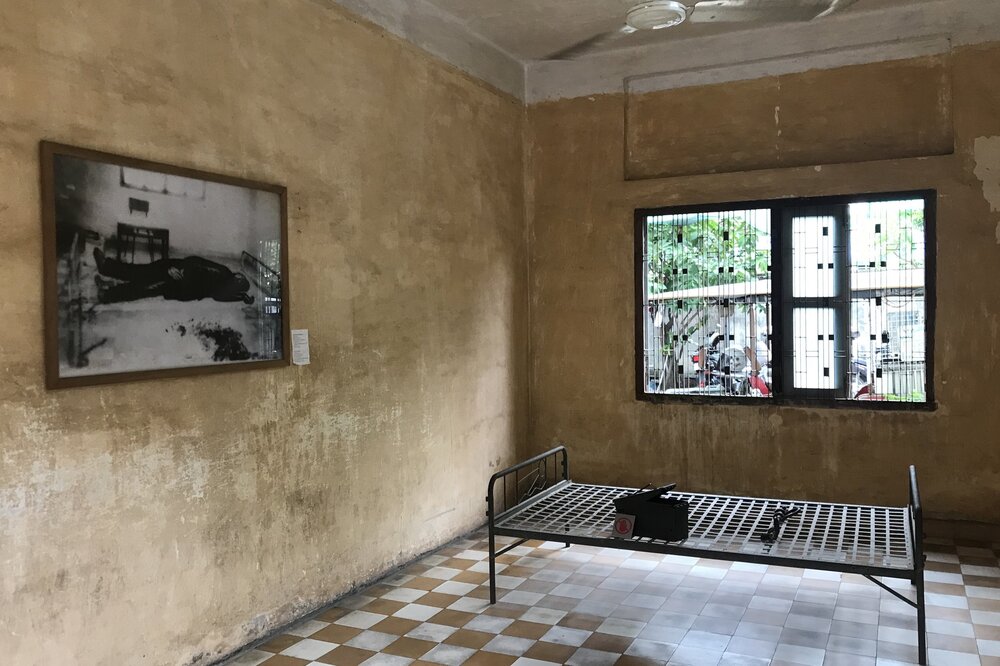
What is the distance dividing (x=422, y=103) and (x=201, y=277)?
227cm

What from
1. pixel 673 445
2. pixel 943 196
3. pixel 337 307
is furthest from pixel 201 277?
pixel 943 196

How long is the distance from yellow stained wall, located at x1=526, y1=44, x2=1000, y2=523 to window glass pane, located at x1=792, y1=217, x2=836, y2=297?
251 millimetres

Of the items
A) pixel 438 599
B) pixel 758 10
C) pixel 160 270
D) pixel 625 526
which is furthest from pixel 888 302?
pixel 160 270

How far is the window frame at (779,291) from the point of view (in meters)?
5.51

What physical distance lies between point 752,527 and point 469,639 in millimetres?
1648

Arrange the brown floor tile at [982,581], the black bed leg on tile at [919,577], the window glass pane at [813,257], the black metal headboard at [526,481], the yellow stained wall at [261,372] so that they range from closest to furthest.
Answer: the yellow stained wall at [261,372] → the black bed leg on tile at [919,577] → the brown floor tile at [982,581] → the window glass pane at [813,257] → the black metal headboard at [526,481]

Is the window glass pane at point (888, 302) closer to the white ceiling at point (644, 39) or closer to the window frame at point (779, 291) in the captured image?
the window frame at point (779, 291)

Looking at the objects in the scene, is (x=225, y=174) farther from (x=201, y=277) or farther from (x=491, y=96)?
(x=491, y=96)

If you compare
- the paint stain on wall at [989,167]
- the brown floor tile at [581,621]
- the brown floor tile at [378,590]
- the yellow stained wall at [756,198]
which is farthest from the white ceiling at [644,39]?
the brown floor tile at [581,621]

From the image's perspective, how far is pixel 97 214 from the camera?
312 cm

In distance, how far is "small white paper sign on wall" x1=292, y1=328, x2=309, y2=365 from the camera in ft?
13.6

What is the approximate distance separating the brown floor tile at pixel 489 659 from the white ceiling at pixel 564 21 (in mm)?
4106

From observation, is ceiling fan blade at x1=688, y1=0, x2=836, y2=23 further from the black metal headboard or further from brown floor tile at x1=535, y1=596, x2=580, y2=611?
brown floor tile at x1=535, y1=596, x2=580, y2=611

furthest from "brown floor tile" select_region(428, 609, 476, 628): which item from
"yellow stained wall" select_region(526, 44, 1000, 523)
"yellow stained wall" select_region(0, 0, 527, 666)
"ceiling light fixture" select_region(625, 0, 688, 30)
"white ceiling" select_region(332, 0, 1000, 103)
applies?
"ceiling light fixture" select_region(625, 0, 688, 30)
